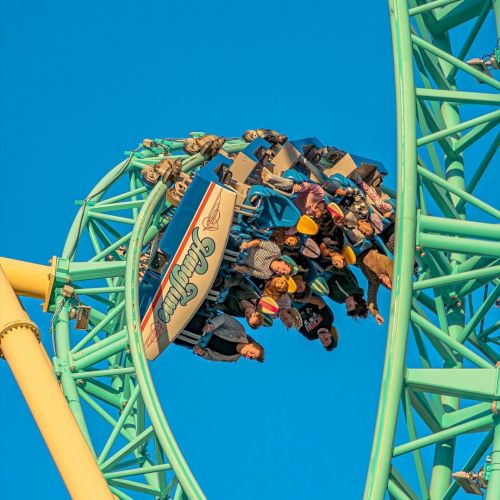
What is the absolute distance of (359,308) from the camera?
97.1ft

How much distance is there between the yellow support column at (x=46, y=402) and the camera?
838 inches

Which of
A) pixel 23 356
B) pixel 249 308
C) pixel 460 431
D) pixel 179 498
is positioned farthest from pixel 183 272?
pixel 460 431

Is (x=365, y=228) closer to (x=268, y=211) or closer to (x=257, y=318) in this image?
(x=268, y=211)

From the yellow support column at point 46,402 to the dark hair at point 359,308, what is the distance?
7.59 meters

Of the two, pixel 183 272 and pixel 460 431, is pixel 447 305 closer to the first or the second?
pixel 183 272

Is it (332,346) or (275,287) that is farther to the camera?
(332,346)

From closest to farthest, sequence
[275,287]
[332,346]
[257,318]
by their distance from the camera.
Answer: [275,287] → [257,318] → [332,346]

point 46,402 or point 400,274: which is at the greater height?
point 400,274

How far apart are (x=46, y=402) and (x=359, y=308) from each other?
8.66 m

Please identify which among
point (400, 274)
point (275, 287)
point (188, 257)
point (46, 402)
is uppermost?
point (275, 287)

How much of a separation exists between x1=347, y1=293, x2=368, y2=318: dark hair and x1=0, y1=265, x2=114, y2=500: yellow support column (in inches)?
299

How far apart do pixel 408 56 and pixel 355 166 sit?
719 cm

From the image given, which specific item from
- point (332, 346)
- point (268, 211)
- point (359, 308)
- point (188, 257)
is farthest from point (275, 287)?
point (332, 346)

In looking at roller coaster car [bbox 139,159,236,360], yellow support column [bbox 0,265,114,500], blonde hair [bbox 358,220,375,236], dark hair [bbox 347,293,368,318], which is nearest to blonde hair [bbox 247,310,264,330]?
roller coaster car [bbox 139,159,236,360]
